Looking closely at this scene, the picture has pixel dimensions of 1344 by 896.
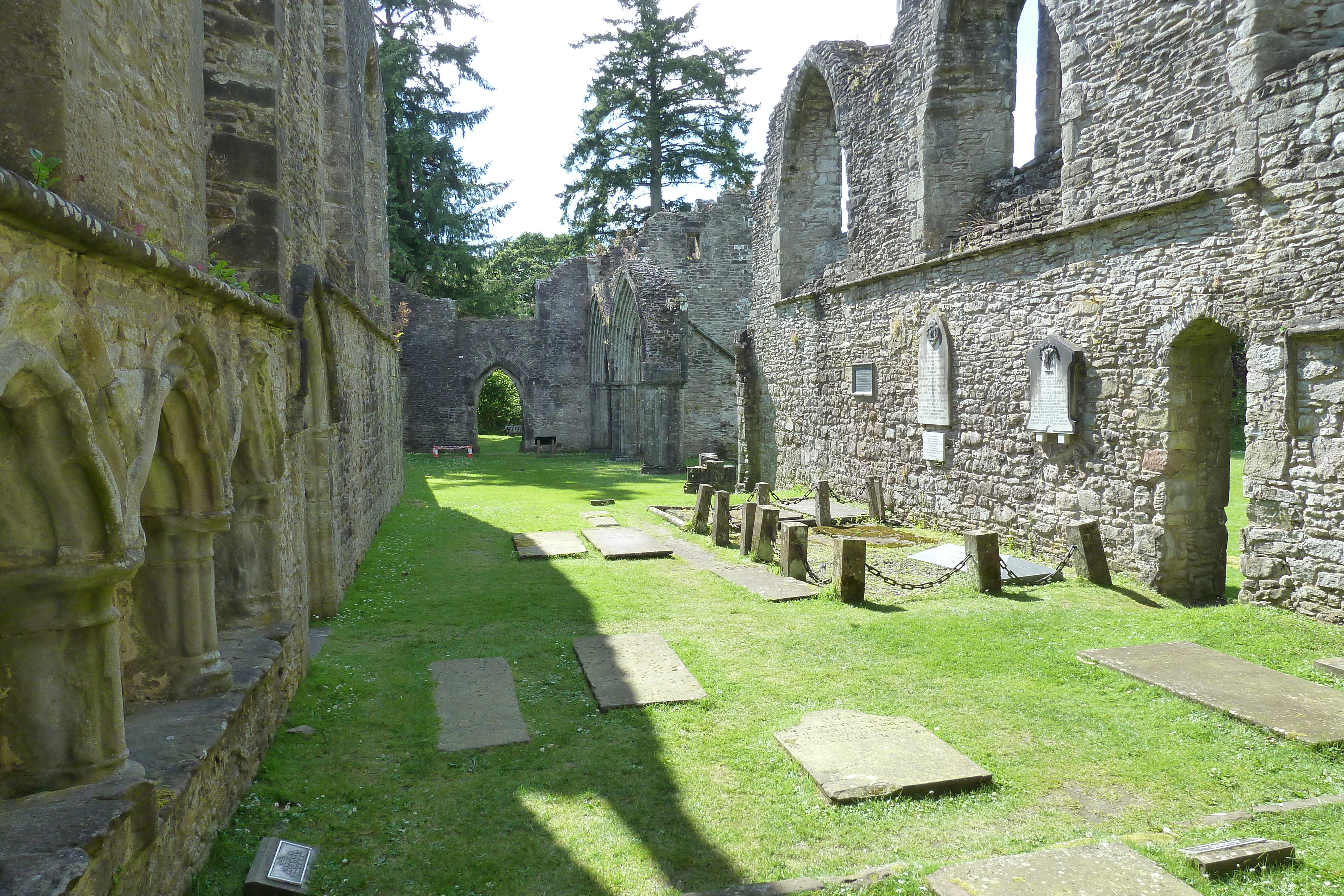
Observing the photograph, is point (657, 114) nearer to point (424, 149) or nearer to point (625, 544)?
point (424, 149)

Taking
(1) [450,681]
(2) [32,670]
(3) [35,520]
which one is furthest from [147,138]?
(1) [450,681]

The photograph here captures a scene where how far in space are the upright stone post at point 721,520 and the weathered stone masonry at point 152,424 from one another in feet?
16.1

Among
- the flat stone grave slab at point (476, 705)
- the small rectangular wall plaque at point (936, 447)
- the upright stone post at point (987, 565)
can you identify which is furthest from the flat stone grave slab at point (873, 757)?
the small rectangular wall plaque at point (936, 447)

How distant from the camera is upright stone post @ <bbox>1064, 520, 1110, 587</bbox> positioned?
26.5 feet

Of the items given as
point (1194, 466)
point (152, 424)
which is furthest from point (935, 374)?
point (152, 424)

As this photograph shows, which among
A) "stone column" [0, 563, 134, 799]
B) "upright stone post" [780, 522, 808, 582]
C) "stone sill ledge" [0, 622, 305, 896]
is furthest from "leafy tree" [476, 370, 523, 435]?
"stone column" [0, 563, 134, 799]

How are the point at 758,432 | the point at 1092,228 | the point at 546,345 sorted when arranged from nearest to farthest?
the point at 1092,228
the point at 758,432
the point at 546,345

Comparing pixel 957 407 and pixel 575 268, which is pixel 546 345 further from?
pixel 957 407

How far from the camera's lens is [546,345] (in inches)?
1148

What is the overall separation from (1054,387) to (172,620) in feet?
26.3

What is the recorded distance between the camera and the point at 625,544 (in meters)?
10.6

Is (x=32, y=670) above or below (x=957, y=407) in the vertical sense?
below

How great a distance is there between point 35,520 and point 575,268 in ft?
90.5

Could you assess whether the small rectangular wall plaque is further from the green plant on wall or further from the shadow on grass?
the green plant on wall
